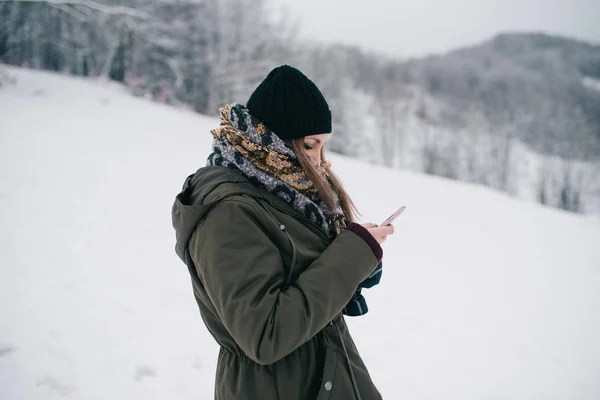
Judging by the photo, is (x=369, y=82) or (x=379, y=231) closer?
(x=379, y=231)

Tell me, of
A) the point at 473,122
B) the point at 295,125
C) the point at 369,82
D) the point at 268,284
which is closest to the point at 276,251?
the point at 268,284

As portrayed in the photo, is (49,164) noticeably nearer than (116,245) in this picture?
No

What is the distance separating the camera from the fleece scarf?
44.5 inches

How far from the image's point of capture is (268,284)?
36.9 inches

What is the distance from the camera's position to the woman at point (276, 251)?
0.93m

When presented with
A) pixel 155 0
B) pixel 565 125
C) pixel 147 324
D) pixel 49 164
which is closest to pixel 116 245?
pixel 147 324

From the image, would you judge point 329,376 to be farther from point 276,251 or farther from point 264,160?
point 264,160

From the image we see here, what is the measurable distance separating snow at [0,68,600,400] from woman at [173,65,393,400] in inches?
94.2

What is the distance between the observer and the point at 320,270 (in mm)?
1001

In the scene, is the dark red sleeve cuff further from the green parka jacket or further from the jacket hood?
the jacket hood

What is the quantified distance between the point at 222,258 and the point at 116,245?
5.23 meters

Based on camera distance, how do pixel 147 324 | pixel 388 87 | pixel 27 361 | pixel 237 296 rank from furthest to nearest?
pixel 388 87, pixel 147 324, pixel 27 361, pixel 237 296

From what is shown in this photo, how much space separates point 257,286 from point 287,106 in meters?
0.55

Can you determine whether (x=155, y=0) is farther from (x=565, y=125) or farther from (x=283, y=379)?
(x=565, y=125)
